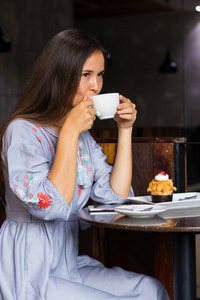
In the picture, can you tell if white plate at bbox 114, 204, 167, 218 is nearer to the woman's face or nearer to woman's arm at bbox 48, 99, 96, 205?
woman's arm at bbox 48, 99, 96, 205

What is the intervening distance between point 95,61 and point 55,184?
451mm

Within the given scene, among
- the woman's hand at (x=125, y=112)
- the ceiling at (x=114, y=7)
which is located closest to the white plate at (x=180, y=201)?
the woman's hand at (x=125, y=112)

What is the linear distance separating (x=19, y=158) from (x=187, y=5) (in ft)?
21.3

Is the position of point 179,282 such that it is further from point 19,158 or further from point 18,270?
point 19,158

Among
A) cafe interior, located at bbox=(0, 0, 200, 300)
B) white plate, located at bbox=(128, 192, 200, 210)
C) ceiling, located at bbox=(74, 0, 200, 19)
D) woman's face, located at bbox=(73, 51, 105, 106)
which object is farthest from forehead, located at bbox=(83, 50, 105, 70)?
ceiling, located at bbox=(74, 0, 200, 19)

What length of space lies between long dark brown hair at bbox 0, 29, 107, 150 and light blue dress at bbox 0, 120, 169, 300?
6 cm

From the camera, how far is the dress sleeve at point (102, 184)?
1692 millimetres

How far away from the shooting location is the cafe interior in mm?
6836

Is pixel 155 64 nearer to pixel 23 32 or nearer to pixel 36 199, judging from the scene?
pixel 23 32

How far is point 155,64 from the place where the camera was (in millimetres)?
7672

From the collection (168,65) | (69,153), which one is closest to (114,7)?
(168,65)

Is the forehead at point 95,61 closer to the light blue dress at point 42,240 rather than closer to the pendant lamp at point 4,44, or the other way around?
the light blue dress at point 42,240

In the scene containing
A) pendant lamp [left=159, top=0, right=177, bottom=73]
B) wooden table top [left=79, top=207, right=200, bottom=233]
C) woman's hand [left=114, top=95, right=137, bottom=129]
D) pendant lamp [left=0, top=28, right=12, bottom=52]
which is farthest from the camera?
pendant lamp [left=159, top=0, right=177, bottom=73]

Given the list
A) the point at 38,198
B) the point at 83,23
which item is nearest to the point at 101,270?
the point at 38,198
